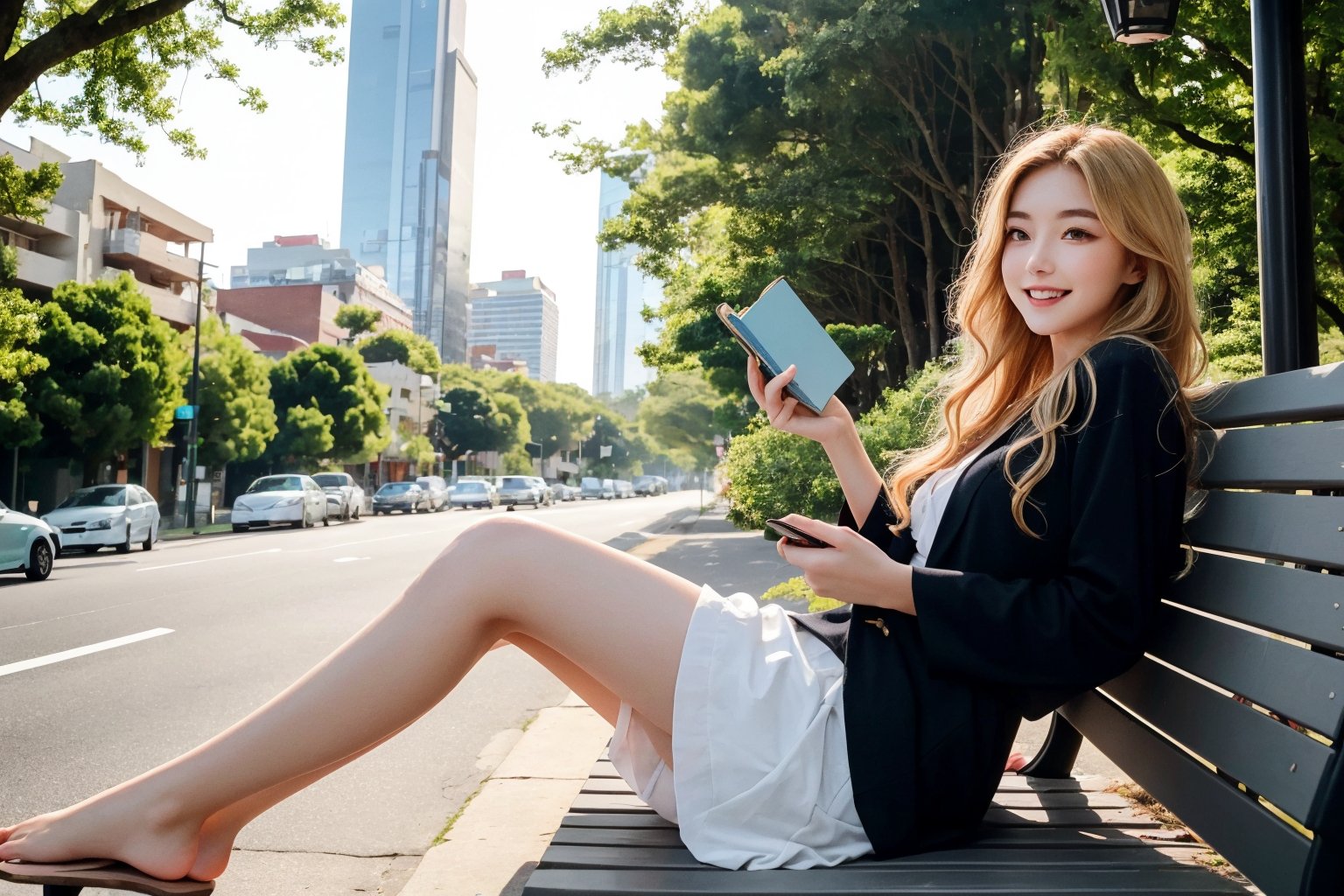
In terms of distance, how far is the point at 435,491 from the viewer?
44.8m

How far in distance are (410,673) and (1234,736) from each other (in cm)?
137

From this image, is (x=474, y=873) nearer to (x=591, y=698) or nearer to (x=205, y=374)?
(x=591, y=698)

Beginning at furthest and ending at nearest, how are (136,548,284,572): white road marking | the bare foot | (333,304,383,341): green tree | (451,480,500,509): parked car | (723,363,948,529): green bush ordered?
1. (333,304,383,341): green tree
2. (451,480,500,509): parked car
3. (136,548,284,572): white road marking
4. (723,363,948,529): green bush
5. the bare foot

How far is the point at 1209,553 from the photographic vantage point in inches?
71.9

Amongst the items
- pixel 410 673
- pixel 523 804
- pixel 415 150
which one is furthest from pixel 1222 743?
pixel 415 150

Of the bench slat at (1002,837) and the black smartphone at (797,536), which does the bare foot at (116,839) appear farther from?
the black smartphone at (797,536)

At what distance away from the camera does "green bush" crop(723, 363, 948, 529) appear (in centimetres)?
1104

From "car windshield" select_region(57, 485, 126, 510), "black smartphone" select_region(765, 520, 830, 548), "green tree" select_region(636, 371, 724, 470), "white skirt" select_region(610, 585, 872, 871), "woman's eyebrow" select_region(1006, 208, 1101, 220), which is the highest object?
"green tree" select_region(636, 371, 724, 470)

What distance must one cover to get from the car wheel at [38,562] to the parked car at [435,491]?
2935 cm

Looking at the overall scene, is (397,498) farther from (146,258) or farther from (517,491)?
(146,258)

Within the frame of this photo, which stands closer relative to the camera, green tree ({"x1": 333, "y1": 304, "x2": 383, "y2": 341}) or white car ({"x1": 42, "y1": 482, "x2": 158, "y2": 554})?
white car ({"x1": 42, "y1": 482, "x2": 158, "y2": 554})

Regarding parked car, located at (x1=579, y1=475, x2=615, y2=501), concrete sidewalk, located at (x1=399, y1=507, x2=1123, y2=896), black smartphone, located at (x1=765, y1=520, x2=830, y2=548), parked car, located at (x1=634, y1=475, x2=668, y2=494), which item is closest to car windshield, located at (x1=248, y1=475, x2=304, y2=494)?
concrete sidewalk, located at (x1=399, y1=507, x2=1123, y2=896)

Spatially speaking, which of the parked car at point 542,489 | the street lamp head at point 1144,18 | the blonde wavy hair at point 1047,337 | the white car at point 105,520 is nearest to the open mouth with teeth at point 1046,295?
the blonde wavy hair at point 1047,337

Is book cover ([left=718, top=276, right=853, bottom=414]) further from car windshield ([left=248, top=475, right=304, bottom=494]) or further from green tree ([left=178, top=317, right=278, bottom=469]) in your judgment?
green tree ([left=178, top=317, right=278, bottom=469])
